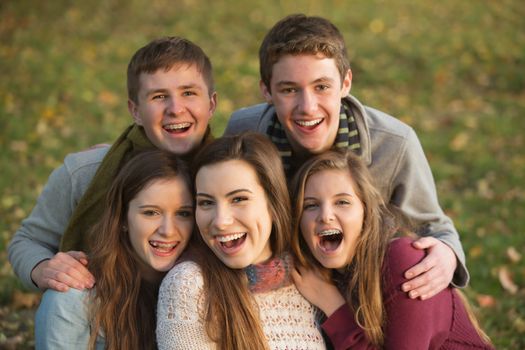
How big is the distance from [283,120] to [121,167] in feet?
2.87

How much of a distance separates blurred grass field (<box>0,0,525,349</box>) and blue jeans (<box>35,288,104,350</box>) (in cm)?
94

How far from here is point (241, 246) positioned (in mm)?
2971

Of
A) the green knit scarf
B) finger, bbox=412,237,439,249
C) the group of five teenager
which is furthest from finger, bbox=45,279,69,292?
finger, bbox=412,237,439,249

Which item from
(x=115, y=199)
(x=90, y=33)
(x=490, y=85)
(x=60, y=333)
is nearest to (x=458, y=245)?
(x=115, y=199)

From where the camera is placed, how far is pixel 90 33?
33.8ft

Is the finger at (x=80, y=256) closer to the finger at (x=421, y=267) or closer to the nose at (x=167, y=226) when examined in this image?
the nose at (x=167, y=226)

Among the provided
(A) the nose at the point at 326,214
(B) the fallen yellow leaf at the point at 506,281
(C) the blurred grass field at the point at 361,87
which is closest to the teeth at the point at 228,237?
(A) the nose at the point at 326,214

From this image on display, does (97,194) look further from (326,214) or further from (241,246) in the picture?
(326,214)

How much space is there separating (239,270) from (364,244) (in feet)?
1.91

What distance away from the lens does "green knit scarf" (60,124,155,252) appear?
3494 millimetres

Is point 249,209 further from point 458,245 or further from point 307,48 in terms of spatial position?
point 458,245

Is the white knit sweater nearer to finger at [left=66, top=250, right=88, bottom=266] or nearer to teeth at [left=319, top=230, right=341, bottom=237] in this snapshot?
teeth at [left=319, top=230, right=341, bottom=237]

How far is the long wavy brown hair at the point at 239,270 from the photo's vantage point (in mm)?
2904

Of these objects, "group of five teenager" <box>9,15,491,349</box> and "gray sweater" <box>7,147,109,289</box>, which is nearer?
"group of five teenager" <box>9,15,491,349</box>
